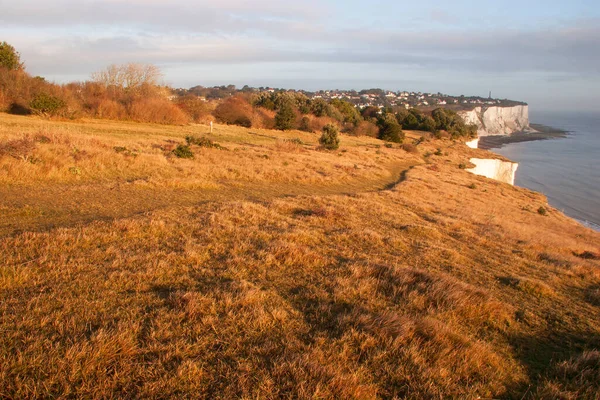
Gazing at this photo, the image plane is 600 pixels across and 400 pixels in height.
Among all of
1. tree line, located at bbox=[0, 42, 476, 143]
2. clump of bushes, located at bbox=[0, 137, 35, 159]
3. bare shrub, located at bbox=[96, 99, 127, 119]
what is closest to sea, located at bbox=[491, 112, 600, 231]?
tree line, located at bbox=[0, 42, 476, 143]

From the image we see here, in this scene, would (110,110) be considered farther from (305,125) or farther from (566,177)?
(566,177)

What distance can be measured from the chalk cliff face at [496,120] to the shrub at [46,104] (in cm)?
9004

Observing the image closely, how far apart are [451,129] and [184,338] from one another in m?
69.8

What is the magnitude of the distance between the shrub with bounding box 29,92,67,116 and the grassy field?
19816mm

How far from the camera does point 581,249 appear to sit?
1122cm

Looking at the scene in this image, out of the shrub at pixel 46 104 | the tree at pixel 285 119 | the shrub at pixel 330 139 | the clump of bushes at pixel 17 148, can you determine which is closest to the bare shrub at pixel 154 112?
the shrub at pixel 46 104

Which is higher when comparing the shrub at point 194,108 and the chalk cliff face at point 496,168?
the shrub at point 194,108

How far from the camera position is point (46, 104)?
27000 mm

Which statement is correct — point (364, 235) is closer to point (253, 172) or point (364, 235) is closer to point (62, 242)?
point (62, 242)

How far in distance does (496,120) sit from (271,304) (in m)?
122

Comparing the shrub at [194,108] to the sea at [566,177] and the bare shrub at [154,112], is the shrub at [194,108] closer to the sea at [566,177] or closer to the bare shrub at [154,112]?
the bare shrub at [154,112]

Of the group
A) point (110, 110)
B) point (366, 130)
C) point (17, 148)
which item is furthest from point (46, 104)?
point (366, 130)

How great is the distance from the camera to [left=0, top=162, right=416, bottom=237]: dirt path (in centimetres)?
734

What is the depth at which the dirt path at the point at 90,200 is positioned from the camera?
7336mm
